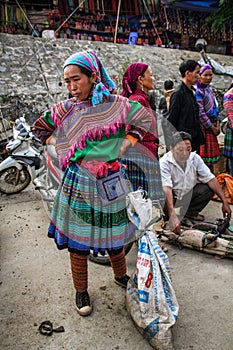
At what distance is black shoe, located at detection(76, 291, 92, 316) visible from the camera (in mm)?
2180

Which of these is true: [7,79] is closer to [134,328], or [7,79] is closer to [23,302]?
[23,302]

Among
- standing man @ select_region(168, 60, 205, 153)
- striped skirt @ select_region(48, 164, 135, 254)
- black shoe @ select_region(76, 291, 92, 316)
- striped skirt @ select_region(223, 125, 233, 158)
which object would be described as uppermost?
standing man @ select_region(168, 60, 205, 153)

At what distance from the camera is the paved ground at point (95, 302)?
198 centimetres

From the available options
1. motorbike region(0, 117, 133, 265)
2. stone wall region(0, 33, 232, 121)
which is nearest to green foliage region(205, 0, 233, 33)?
stone wall region(0, 33, 232, 121)

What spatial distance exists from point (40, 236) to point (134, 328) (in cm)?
166

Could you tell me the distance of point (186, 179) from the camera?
3.30 m

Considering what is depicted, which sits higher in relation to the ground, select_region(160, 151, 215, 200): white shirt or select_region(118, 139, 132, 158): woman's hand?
select_region(118, 139, 132, 158): woman's hand

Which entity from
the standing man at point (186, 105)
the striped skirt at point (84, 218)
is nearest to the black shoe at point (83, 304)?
the striped skirt at point (84, 218)

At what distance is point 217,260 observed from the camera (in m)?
2.83

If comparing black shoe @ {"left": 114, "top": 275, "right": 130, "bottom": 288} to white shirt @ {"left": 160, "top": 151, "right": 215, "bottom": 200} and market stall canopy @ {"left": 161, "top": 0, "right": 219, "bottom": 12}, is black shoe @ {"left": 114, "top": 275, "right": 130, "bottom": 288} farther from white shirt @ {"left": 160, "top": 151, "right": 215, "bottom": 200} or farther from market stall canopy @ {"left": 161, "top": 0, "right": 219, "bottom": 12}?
market stall canopy @ {"left": 161, "top": 0, "right": 219, "bottom": 12}

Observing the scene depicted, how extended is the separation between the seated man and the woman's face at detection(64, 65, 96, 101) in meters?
1.44

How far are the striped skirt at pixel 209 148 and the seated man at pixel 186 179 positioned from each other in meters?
0.98

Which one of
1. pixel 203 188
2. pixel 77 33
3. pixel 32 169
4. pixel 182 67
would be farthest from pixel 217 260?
pixel 77 33

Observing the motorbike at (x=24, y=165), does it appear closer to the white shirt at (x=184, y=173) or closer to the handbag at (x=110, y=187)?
the white shirt at (x=184, y=173)
